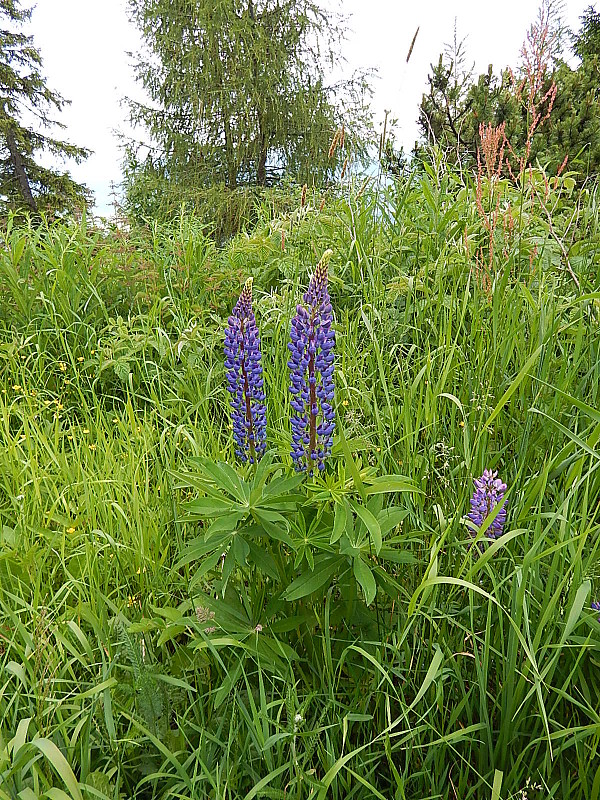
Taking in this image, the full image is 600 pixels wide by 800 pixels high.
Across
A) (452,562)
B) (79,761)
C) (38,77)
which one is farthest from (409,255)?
(38,77)

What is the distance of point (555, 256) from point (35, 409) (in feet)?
8.68

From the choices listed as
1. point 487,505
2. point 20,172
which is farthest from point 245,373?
point 20,172

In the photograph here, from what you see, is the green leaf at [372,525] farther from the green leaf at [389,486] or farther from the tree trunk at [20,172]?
the tree trunk at [20,172]

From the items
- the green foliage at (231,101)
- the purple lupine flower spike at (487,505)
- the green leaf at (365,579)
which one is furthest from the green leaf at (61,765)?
the green foliage at (231,101)

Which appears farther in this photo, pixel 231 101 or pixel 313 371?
pixel 231 101

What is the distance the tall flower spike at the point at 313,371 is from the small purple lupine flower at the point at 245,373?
0.11 metres

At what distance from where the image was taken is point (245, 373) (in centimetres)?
146

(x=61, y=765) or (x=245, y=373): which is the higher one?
(x=245, y=373)

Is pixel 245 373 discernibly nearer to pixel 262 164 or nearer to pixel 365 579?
pixel 365 579

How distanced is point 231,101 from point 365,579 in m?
13.6

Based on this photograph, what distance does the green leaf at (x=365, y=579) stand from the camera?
3.87 ft

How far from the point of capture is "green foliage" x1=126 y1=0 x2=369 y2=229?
41.9 feet

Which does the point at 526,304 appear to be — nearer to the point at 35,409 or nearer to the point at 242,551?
the point at 242,551

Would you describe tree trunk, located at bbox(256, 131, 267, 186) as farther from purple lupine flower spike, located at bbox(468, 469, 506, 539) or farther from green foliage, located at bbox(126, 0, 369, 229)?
purple lupine flower spike, located at bbox(468, 469, 506, 539)
